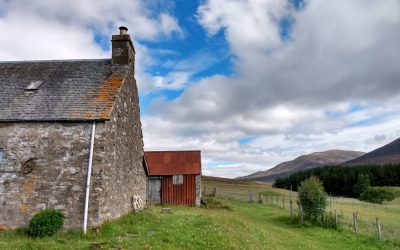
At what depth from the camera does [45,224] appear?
1394cm

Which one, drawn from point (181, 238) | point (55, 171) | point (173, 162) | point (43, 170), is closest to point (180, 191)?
point (173, 162)

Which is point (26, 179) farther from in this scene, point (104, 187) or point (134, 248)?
point (134, 248)

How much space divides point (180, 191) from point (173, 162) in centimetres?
329

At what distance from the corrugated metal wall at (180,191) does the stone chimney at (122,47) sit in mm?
16049

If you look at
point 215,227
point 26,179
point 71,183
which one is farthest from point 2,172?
point 215,227

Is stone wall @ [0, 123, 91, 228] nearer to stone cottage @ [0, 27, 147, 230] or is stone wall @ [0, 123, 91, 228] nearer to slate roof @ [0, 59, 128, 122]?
stone cottage @ [0, 27, 147, 230]

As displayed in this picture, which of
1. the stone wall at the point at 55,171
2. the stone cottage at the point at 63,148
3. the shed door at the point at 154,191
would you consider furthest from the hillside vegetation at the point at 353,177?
the stone wall at the point at 55,171

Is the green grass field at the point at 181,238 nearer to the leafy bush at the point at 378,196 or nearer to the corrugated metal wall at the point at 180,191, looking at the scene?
the corrugated metal wall at the point at 180,191

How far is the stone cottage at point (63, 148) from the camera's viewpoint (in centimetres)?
1506

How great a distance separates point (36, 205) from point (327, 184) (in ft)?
340

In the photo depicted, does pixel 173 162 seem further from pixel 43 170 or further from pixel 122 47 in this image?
pixel 43 170

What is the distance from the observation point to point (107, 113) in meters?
16.1

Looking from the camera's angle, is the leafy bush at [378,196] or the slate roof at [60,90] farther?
the leafy bush at [378,196]

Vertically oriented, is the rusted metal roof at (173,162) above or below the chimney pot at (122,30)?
below
